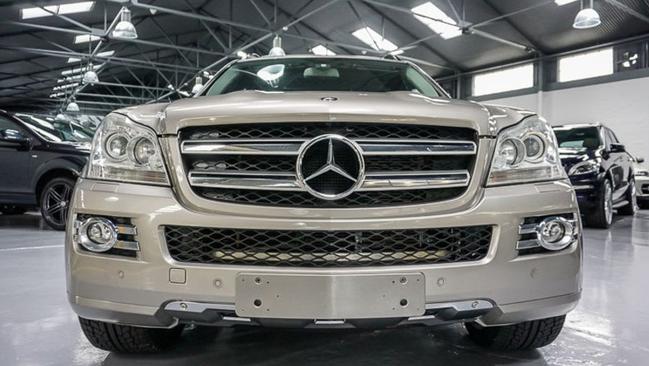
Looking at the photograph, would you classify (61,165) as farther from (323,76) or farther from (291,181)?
(291,181)

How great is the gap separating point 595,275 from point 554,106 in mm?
11807

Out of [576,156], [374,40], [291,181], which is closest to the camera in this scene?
[291,181]

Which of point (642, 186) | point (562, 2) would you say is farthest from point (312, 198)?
point (562, 2)

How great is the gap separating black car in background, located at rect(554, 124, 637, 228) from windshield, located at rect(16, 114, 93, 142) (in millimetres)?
6259

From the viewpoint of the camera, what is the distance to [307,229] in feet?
4.85

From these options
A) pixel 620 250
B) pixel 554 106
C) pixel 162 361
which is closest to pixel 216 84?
pixel 162 361

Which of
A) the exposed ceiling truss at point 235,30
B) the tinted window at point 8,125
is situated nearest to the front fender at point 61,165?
the tinted window at point 8,125

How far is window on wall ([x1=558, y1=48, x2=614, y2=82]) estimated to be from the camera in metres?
12.7

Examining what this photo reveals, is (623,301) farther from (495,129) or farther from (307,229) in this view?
(307,229)

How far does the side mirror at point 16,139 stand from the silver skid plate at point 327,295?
5.64 m

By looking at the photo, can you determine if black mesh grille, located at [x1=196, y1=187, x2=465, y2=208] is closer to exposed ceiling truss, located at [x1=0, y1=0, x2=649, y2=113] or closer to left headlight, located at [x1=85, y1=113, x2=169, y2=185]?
left headlight, located at [x1=85, y1=113, x2=169, y2=185]

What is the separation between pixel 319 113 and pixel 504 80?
50.8ft

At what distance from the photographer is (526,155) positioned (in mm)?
1718

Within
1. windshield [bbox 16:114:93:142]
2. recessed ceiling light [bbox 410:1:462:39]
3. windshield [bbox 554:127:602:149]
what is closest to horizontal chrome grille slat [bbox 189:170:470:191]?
windshield [bbox 16:114:93:142]
